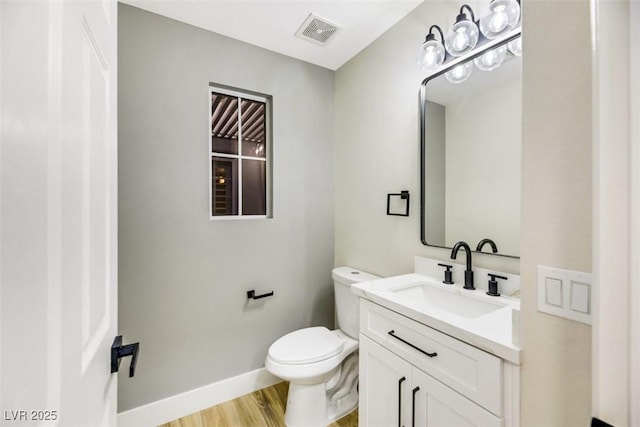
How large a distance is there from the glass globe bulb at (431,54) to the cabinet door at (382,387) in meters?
1.42

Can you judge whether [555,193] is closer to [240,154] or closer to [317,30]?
[317,30]

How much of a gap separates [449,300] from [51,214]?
1.43 m

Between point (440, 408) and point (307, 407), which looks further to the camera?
point (307, 407)

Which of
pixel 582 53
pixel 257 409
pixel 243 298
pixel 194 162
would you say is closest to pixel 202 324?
pixel 243 298

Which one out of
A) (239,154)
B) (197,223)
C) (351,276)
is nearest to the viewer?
(197,223)

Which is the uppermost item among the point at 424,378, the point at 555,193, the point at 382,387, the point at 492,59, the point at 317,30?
the point at 317,30

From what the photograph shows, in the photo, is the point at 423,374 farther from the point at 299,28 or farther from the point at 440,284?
the point at 299,28

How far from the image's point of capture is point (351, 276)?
74.2 inches

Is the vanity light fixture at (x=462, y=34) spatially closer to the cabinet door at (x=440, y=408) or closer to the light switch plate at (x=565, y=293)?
the light switch plate at (x=565, y=293)

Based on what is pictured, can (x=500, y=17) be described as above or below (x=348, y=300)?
above

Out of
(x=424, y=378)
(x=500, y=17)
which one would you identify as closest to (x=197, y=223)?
(x=424, y=378)

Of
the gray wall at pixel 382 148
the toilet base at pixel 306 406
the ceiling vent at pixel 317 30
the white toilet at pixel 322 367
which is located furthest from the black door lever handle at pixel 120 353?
the ceiling vent at pixel 317 30

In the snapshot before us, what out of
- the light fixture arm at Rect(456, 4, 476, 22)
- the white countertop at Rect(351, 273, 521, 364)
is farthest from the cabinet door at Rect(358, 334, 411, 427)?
the light fixture arm at Rect(456, 4, 476, 22)

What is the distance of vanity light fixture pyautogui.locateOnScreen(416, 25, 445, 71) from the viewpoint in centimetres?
140
